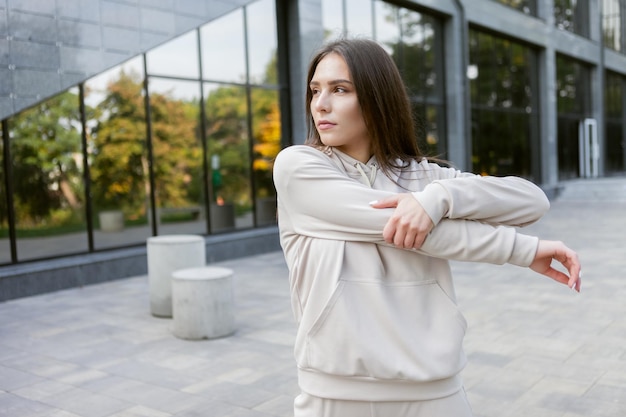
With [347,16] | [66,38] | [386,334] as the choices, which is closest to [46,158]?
[66,38]

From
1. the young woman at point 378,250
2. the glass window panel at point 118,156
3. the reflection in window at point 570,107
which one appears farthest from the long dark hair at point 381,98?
the reflection in window at point 570,107

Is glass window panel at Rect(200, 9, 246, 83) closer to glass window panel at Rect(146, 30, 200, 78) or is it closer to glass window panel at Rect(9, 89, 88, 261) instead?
glass window panel at Rect(146, 30, 200, 78)

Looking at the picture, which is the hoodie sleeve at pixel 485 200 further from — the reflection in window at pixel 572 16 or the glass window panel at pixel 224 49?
the reflection in window at pixel 572 16

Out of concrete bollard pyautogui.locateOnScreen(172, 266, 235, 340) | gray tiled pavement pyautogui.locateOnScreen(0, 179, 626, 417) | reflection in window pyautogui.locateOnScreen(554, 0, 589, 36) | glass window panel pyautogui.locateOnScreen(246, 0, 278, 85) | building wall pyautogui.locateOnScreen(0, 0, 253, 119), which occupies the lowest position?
gray tiled pavement pyautogui.locateOnScreen(0, 179, 626, 417)

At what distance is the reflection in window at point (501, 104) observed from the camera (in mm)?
22109

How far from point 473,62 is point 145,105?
43.8 ft

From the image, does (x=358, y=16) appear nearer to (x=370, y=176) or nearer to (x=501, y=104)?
(x=501, y=104)

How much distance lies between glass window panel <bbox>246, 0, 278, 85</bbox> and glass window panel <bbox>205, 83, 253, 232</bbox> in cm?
64

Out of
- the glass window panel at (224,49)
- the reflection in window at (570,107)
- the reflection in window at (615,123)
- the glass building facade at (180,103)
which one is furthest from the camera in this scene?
the reflection in window at (615,123)

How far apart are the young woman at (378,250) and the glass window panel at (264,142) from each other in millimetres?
12552

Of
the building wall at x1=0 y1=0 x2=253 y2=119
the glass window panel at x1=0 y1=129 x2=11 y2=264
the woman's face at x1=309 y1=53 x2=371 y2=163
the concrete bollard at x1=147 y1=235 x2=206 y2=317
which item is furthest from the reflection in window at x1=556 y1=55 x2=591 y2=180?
the woman's face at x1=309 y1=53 x2=371 y2=163

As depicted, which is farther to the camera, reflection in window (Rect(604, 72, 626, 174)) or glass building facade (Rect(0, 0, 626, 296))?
reflection in window (Rect(604, 72, 626, 174))

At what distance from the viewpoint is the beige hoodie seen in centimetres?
149

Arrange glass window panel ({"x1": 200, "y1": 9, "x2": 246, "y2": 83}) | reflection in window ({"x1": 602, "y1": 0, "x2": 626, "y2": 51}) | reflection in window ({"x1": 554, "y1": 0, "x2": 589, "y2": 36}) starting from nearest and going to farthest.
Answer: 1. glass window panel ({"x1": 200, "y1": 9, "x2": 246, "y2": 83})
2. reflection in window ({"x1": 554, "y1": 0, "x2": 589, "y2": 36})
3. reflection in window ({"x1": 602, "y1": 0, "x2": 626, "y2": 51})
